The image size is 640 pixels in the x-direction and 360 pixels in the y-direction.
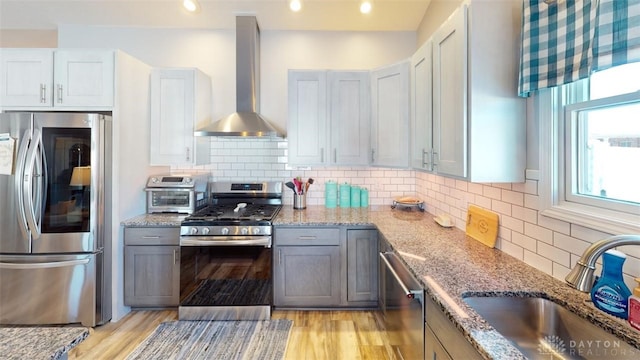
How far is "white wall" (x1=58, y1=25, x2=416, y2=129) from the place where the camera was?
3.34 m

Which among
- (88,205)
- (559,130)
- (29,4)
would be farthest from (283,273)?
(29,4)

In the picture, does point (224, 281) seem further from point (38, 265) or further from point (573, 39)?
point (573, 39)

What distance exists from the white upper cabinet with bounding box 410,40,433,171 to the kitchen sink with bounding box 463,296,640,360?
107cm

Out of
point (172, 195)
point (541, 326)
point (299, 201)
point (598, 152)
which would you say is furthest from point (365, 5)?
Result: point (541, 326)

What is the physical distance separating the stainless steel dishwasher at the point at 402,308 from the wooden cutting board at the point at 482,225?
59cm

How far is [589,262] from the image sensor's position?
0.87 meters

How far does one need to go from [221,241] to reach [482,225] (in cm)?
196

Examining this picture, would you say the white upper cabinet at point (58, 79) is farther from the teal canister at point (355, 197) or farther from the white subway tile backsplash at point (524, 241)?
the white subway tile backsplash at point (524, 241)

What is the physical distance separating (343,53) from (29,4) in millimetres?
A: 3125

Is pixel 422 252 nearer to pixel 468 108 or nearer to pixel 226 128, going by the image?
pixel 468 108

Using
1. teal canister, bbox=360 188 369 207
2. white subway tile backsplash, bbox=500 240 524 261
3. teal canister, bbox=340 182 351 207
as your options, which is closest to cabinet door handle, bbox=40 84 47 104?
teal canister, bbox=340 182 351 207

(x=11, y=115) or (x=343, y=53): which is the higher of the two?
(x=343, y=53)

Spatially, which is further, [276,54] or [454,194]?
[276,54]

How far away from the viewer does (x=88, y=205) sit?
244 cm
